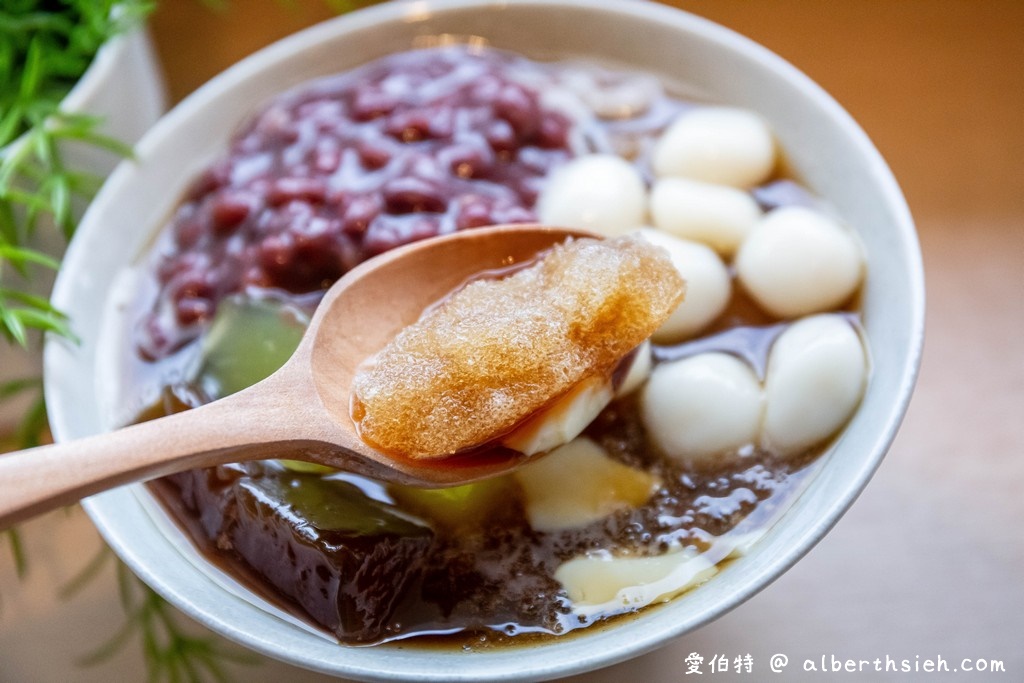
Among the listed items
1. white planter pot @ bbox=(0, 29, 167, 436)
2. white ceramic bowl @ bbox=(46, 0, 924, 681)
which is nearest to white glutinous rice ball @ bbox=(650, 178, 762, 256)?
white ceramic bowl @ bbox=(46, 0, 924, 681)

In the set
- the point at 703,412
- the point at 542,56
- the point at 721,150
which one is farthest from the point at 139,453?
the point at 542,56

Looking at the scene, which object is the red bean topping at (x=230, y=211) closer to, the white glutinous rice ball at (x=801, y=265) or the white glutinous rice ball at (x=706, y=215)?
the white glutinous rice ball at (x=706, y=215)

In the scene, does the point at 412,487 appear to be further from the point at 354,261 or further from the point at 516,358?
the point at 354,261

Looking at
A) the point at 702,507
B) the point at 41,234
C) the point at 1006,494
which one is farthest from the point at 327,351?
the point at 1006,494

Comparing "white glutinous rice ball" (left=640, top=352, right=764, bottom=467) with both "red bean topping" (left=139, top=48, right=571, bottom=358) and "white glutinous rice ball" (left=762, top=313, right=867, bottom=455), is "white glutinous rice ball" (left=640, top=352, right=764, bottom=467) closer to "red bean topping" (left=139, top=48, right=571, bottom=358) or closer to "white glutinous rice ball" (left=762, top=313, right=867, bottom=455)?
"white glutinous rice ball" (left=762, top=313, right=867, bottom=455)

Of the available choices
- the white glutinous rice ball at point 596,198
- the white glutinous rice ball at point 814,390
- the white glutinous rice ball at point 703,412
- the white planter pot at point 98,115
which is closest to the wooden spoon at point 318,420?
the white glutinous rice ball at point 596,198

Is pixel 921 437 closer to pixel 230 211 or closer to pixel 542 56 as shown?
pixel 542 56

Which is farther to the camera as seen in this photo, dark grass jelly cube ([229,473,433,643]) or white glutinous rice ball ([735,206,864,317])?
white glutinous rice ball ([735,206,864,317])
